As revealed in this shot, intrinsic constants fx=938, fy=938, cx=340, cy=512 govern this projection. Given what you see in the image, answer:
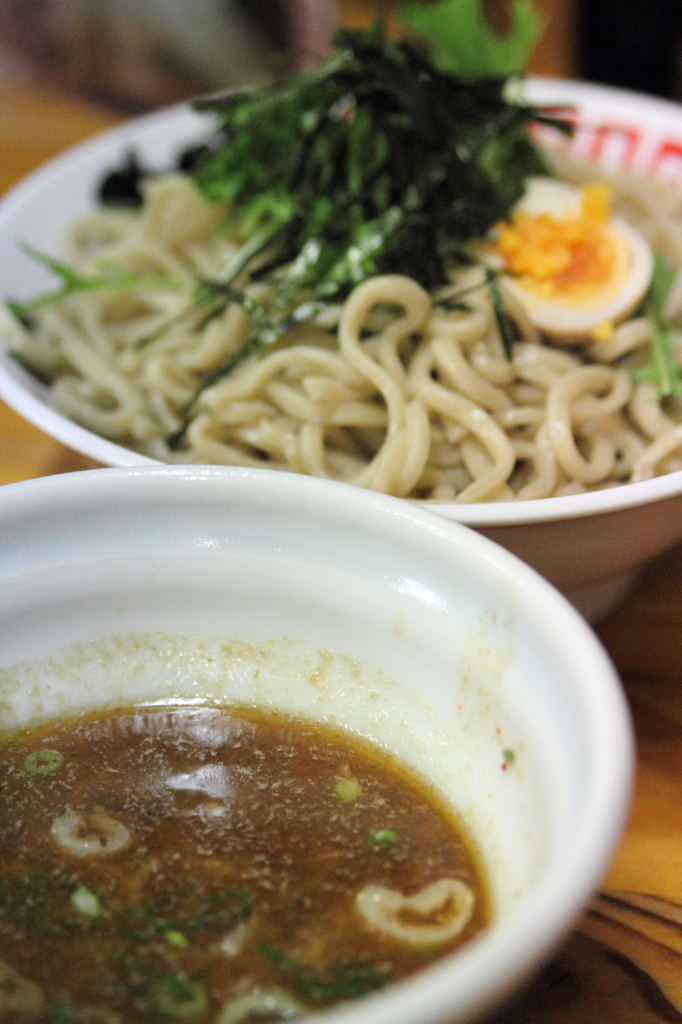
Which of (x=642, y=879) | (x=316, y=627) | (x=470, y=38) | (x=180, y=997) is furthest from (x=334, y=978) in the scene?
(x=470, y=38)

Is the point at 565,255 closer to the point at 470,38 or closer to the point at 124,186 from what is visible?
the point at 470,38

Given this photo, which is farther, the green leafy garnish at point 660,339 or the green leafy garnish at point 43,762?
→ the green leafy garnish at point 660,339

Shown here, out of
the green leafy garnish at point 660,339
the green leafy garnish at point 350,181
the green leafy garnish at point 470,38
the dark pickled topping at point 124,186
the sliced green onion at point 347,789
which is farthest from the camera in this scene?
the dark pickled topping at point 124,186

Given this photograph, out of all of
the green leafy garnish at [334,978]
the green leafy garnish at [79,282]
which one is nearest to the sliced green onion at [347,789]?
the green leafy garnish at [334,978]

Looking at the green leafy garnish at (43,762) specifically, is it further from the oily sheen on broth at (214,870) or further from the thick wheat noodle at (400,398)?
the thick wheat noodle at (400,398)

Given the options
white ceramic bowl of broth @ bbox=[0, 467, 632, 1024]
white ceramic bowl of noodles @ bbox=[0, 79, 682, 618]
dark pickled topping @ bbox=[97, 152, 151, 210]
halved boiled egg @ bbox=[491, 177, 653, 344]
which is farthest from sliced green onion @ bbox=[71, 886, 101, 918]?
dark pickled topping @ bbox=[97, 152, 151, 210]

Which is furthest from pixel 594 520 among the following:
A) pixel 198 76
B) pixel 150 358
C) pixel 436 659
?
pixel 198 76

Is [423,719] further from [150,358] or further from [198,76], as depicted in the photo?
[198,76]
